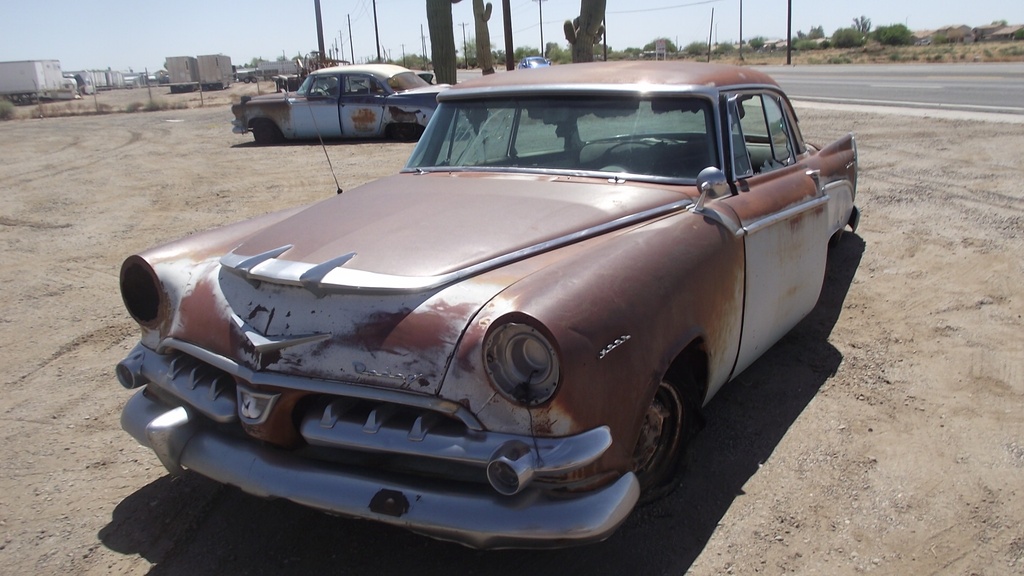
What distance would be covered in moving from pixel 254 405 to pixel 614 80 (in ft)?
7.11

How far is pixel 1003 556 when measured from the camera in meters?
2.52

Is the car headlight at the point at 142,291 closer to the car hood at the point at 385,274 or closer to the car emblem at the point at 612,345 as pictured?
the car hood at the point at 385,274

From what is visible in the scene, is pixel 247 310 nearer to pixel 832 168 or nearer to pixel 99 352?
pixel 99 352

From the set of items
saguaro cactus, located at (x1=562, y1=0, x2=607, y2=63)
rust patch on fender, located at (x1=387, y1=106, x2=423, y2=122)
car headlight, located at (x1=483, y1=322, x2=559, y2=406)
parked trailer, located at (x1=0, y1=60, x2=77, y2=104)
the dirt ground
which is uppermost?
parked trailer, located at (x1=0, y1=60, x2=77, y2=104)

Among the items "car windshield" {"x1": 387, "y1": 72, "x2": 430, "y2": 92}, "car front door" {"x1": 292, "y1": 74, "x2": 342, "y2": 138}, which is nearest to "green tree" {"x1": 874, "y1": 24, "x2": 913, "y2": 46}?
"car windshield" {"x1": 387, "y1": 72, "x2": 430, "y2": 92}

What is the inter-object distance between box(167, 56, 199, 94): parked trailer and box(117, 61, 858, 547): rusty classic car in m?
57.9

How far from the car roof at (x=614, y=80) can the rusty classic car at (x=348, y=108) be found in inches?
371

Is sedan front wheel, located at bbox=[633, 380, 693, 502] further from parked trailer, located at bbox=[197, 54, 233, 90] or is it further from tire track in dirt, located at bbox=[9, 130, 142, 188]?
parked trailer, located at bbox=[197, 54, 233, 90]

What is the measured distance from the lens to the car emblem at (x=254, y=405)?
8.08 ft

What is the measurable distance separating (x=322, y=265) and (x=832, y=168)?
3.33 metres

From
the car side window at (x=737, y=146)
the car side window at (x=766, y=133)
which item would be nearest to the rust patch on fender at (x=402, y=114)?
the car side window at (x=766, y=133)

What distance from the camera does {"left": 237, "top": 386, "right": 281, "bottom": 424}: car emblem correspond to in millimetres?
2463

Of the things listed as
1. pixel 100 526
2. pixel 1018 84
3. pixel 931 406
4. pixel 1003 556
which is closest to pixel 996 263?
pixel 931 406

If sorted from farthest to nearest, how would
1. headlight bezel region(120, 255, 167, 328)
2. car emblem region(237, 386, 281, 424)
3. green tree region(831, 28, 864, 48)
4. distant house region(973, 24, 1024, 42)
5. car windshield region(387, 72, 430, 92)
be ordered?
green tree region(831, 28, 864, 48) < distant house region(973, 24, 1024, 42) < car windshield region(387, 72, 430, 92) < headlight bezel region(120, 255, 167, 328) < car emblem region(237, 386, 281, 424)
